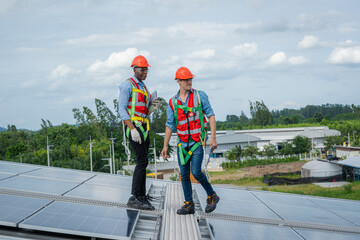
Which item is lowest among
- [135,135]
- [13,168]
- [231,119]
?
[13,168]

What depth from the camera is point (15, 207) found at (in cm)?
480

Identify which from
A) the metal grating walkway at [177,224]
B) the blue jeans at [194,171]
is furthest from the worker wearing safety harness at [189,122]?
the metal grating walkway at [177,224]

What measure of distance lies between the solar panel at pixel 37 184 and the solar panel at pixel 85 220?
3.26 feet

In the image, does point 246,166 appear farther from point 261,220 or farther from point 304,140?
point 261,220

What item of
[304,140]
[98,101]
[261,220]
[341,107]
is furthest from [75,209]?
[341,107]

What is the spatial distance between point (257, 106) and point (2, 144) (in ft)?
287

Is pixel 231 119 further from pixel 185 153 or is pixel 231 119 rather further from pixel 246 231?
pixel 246 231

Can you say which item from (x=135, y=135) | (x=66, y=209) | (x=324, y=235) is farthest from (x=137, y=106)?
(x=324, y=235)

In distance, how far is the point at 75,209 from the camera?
4992mm

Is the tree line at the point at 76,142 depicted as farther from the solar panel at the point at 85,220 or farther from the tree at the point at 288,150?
the solar panel at the point at 85,220

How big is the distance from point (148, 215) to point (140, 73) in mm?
2213

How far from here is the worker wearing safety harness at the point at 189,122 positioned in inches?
222

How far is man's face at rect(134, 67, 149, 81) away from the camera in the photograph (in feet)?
19.1

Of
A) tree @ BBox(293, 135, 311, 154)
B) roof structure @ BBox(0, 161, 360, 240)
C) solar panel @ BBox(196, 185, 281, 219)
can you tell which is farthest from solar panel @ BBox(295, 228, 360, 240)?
tree @ BBox(293, 135, 311, 154)
